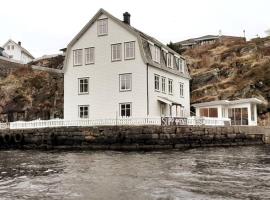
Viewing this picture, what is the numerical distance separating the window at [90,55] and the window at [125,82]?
3671 millimetres

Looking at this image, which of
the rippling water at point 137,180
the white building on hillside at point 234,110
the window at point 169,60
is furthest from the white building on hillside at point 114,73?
the rippling water at point 137,180

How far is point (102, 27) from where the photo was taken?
126 feet

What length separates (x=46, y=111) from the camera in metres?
55.4

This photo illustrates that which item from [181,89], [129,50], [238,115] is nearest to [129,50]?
[129,50]

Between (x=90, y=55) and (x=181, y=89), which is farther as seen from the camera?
(x=181, y=89)

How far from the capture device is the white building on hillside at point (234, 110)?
41.5 metres

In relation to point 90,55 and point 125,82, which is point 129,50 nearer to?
point 125,82

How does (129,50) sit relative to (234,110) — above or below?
above

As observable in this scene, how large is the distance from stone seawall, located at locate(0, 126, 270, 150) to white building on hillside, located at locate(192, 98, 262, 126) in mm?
4777

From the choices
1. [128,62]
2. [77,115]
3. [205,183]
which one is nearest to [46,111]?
[77,115]

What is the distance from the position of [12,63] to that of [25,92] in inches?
644

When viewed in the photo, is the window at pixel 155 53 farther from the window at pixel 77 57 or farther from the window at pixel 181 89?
the window at pixel 77 57

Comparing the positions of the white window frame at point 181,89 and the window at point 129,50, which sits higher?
the window at point 129,50

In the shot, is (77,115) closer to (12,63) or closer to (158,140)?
(158,140)
